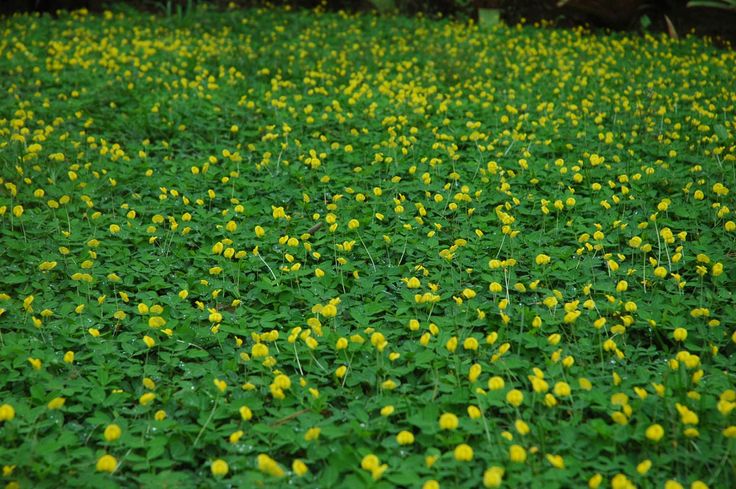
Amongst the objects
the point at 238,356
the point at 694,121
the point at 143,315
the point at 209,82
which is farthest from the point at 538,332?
the point at 209,82

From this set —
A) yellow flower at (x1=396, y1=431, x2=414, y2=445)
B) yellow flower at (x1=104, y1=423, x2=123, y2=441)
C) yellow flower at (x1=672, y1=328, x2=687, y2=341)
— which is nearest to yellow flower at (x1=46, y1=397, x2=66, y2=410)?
yellow flower at (x1=104, y1=423, x2=123, y2=441)

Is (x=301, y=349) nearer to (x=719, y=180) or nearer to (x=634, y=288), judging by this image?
(x=634, y=288)

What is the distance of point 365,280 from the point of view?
3.13m

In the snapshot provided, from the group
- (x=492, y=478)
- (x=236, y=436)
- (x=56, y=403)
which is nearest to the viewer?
(x=492, y=478)

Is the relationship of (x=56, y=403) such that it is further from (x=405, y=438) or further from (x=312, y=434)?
(x=405, y=438)

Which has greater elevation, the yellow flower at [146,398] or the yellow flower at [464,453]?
the yellow flower at [464,453]

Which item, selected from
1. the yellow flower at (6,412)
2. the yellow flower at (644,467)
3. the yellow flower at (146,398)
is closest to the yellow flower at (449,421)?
the yellow flower at (644,467)

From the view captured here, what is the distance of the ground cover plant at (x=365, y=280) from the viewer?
2129 mm

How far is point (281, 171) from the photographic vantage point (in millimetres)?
4355

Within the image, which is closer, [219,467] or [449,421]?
[219,467]

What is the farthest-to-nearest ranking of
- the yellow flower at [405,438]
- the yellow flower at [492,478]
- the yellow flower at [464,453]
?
the yellow flower at [405,438] < the yellow flower at [464,453] < the yellow flower at [492,478]

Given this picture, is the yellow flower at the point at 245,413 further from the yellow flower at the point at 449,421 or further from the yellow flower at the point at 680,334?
the yellow flower at the point at 680,334

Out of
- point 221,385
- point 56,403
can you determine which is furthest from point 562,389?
point 56,403

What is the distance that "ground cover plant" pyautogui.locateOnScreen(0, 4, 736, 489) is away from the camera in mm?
2129
